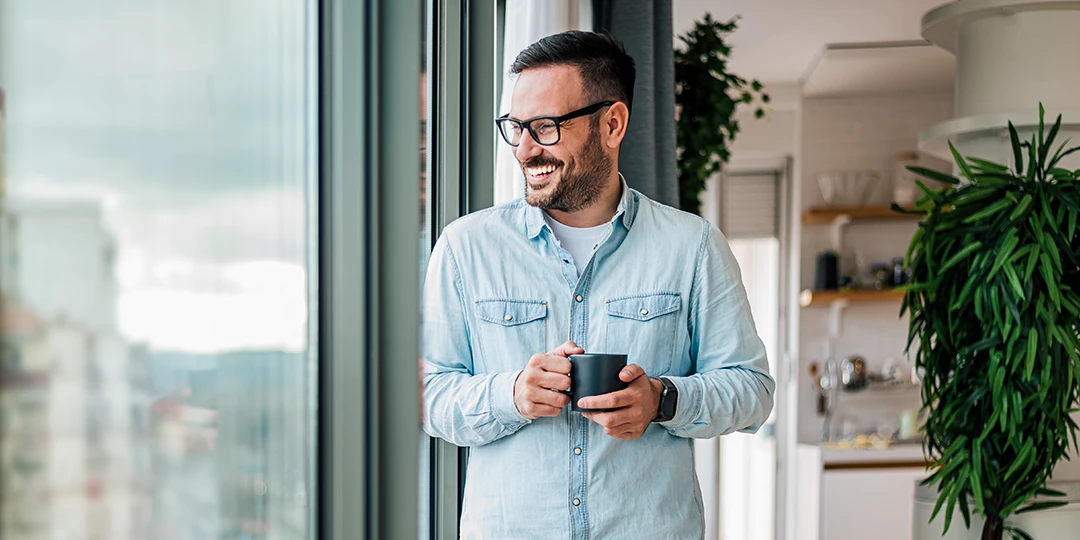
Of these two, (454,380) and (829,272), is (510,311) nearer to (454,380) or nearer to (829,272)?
(454,380)

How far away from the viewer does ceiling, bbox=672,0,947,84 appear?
416 cm

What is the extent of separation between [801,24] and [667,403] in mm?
3600

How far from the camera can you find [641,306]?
4.43ft

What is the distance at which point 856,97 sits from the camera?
5.60 meters

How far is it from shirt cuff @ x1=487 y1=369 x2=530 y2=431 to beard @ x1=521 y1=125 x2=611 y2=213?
0.26 m

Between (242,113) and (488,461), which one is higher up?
(242,113)

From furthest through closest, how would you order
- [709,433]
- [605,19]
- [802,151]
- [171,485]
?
[802,151], [605,19], [709,433], [171,485]

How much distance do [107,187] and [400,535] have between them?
1.85 ft

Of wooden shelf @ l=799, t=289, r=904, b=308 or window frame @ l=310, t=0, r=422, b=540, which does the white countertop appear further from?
window frame @ l=310, t=0, r=422, b=540

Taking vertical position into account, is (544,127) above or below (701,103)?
below

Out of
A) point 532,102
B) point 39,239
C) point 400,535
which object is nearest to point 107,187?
point 39,239

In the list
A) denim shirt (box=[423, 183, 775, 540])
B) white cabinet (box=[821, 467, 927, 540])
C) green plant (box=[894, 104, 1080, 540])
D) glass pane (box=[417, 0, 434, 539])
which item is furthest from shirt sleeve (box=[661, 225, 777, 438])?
white cabinet (box=[821, 467, 927, 540])

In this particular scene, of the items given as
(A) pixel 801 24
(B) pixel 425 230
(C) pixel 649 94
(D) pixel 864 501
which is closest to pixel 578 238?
(B) pixel 425 230

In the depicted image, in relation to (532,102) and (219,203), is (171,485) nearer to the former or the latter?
(219,203)
